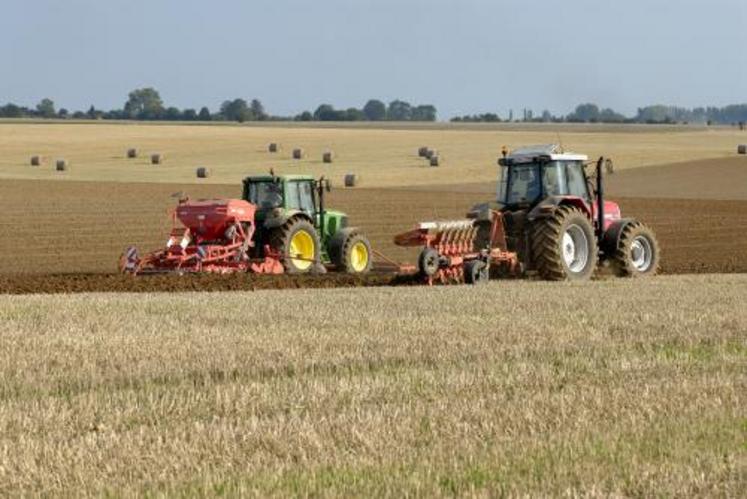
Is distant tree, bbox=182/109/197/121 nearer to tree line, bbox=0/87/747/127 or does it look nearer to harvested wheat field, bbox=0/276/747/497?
tree line, bbox=0/87/747/127

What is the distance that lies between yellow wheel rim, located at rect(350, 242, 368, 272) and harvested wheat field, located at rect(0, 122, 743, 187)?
72.0 feet

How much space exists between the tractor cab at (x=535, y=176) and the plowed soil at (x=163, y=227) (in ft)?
6.70

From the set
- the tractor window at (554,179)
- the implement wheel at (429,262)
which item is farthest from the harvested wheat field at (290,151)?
the implement wheel at (429,262)

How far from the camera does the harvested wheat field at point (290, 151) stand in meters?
46.1

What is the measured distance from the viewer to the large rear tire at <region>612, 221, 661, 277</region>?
19.2 m

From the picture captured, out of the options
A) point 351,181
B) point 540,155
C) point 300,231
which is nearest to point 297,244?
point 300,231

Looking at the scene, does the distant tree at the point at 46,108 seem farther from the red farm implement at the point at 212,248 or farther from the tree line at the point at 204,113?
the red farm implement at the point at 212,248

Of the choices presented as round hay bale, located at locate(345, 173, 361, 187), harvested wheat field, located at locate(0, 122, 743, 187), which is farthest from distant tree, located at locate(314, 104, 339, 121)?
round hay bale, located at locate(345, 173, 361, 187)

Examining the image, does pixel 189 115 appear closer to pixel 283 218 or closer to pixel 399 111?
pixel 399 111

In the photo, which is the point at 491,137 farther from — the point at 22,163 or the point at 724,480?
the point at 724,480

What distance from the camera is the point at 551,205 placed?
18078mm

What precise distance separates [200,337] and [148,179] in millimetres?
34787

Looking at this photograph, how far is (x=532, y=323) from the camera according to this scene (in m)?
11.5

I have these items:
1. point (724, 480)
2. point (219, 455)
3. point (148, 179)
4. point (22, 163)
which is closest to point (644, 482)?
point (724, 480)
